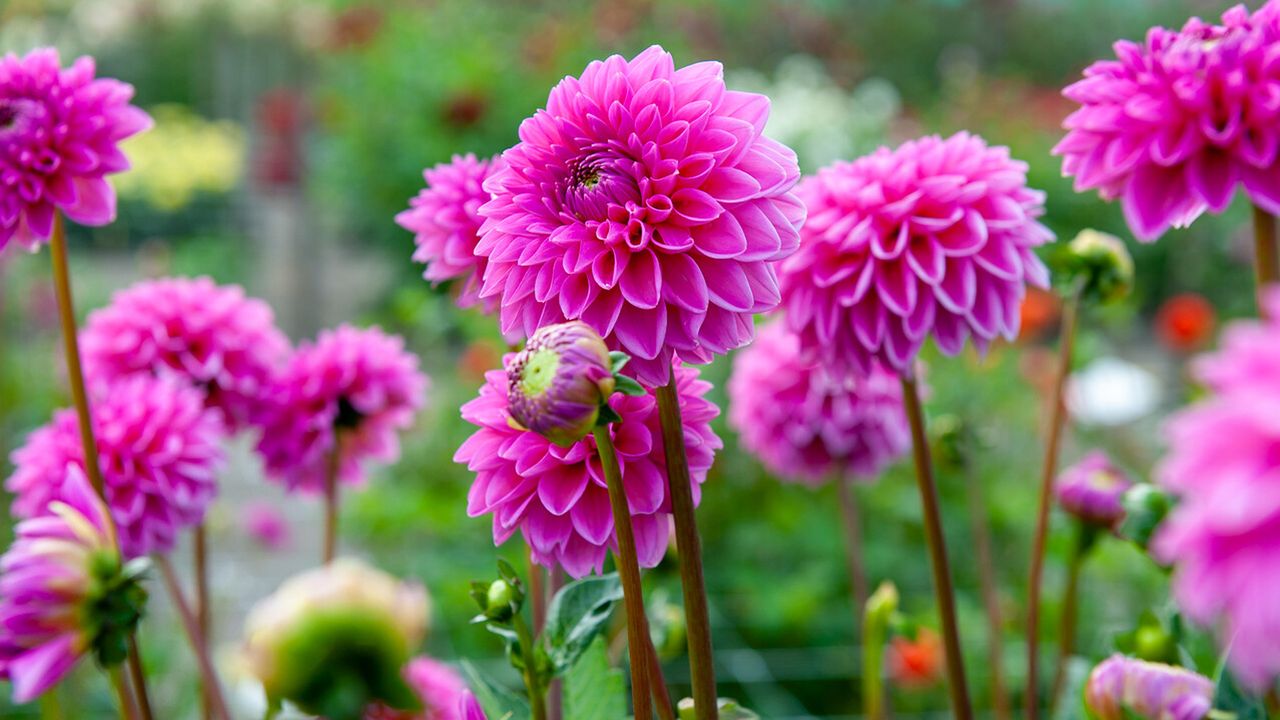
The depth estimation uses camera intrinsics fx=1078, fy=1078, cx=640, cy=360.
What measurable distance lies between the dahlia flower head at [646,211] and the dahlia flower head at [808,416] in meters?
0.28

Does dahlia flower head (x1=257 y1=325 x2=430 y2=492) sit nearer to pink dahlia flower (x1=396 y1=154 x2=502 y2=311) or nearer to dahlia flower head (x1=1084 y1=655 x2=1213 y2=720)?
pink dahlia flower (x1=396 y1=154 x2=502 y2=311)

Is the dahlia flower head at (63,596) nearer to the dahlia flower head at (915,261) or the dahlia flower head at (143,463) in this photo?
the dahlia flower head at (143,463)

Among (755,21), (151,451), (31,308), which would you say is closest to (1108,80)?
(151,451)

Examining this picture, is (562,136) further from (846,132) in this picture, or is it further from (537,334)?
(846,132)

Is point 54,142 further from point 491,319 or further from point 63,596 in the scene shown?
point 491,319

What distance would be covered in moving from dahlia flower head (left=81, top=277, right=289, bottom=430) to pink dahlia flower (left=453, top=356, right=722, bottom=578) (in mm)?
255

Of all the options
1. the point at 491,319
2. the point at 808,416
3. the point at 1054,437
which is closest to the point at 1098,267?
the point at 1054,437

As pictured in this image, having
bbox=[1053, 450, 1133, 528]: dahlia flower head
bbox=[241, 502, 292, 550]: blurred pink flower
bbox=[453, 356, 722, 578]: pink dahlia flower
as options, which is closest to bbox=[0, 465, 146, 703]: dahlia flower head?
bbox=[453, 356, 722, 578]: pink dahlia flower

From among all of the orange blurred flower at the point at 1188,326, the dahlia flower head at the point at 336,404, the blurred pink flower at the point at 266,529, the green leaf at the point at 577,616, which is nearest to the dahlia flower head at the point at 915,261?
the green leaf at the point at 577,616

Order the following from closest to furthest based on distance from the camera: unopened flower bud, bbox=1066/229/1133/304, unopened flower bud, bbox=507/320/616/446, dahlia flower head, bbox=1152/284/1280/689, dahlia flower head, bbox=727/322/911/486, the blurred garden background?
dahlia flower head, bbox=1152/284/1280/689, unopened flower bud, bbox=507/320/616/446, unopened flower bud, bbox=1066/229/1133/304, dahlia flower head, bbox=727/322/911/486, the blurred garden background

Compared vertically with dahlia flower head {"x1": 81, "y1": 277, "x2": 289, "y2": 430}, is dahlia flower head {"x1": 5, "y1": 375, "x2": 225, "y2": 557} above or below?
below

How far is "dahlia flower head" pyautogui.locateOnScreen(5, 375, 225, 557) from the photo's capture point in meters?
0.47

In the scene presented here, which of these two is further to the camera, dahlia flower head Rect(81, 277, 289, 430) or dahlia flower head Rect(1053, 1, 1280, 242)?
dahlia flower head Rect(81, 277, 289, 430)

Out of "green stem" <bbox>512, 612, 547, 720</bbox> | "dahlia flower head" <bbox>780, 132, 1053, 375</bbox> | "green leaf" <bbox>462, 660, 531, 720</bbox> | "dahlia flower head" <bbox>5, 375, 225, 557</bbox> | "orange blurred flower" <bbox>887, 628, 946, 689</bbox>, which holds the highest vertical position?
"dahlia flower head" <bbox>780, 132, 1053, 375</bbox>
